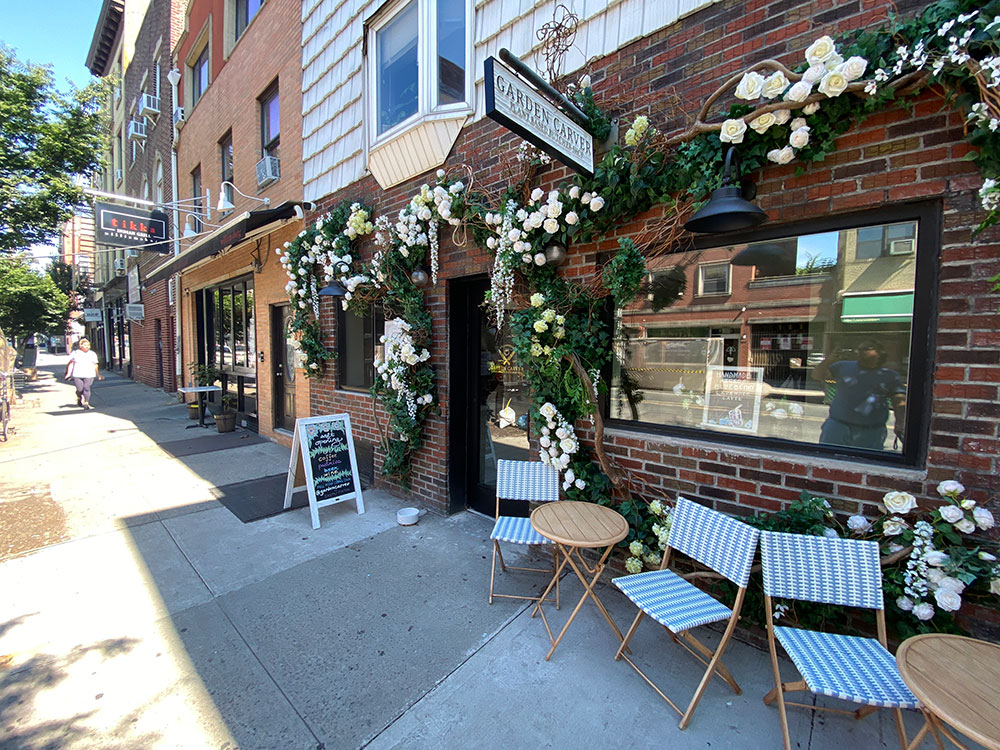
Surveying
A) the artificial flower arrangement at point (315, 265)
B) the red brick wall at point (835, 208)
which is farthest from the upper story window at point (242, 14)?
the red brick wall at point (835, 208)

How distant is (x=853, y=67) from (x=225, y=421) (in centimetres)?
932

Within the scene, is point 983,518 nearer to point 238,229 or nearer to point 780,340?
point 780,340

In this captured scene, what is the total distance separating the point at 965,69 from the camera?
68.7 inches

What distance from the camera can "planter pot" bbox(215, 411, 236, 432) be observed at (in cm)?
794

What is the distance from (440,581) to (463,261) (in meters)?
2.71

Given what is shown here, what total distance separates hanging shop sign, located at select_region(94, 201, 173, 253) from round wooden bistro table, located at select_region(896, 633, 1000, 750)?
12395 millimetres

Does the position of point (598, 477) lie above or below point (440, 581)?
above

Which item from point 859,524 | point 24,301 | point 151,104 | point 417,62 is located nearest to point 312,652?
point 859,524

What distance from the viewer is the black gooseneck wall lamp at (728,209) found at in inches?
82.9

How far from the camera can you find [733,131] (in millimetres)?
2213

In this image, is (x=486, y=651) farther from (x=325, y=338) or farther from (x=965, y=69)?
(x=325, y=338)

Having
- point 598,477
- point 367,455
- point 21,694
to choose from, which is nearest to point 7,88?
point 367,455

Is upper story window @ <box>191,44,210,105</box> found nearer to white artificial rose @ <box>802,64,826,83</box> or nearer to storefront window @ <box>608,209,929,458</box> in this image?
storefront window @ <box>608,209,929,458</box>

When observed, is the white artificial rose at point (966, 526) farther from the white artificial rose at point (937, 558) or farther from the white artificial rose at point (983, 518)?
the white artificial rose at point (937, 558)
